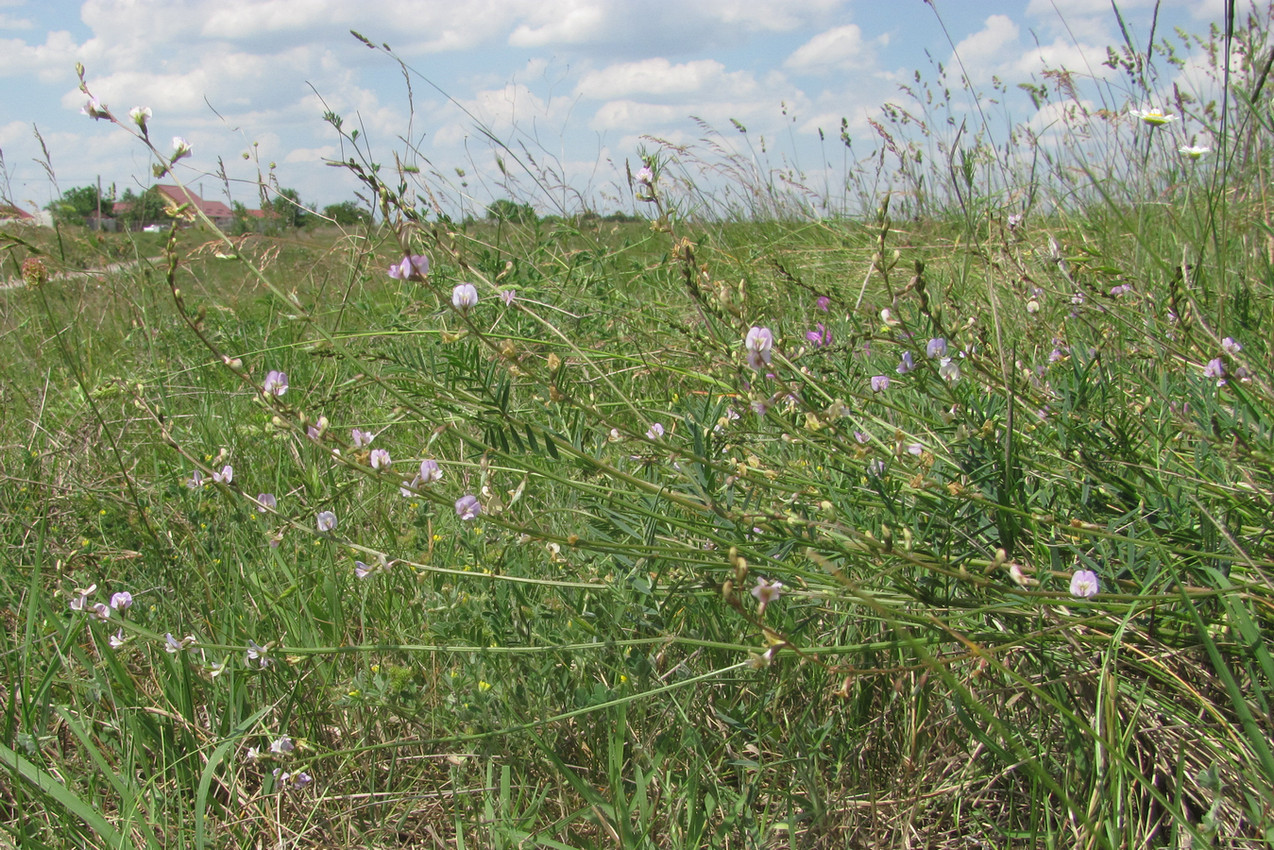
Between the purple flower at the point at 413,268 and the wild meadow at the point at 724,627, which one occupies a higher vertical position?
the purple flower at the point at 413,268

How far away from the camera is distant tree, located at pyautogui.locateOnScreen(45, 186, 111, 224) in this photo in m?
3.46

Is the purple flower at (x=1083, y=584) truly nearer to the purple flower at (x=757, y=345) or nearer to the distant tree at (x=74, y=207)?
the purple flower at (x=757, y=345)

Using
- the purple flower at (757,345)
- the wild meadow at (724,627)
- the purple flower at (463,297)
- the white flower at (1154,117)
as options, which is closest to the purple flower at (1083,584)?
the wild meadow at (724,627)

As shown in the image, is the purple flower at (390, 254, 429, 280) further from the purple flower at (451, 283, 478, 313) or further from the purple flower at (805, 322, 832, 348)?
the purple flower at (805, 322, 832, 348)

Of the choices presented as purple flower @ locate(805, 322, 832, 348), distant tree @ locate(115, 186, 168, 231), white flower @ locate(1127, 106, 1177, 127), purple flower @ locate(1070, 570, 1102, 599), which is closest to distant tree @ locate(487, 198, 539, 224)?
distant tree @ locate(115, 186, 168, 231)

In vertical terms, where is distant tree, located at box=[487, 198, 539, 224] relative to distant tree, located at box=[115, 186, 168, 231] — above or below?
below

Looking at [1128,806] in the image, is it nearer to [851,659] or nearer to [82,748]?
[851,659]

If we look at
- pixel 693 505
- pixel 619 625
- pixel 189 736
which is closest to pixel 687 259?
pixel 693 505

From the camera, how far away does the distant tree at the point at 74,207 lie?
11.3 feet

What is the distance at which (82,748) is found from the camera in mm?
1489

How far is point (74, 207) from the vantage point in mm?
4941

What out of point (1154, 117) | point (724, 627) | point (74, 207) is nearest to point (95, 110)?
point (724, 627)

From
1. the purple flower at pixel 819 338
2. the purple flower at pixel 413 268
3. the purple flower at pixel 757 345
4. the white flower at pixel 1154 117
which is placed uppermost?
the white flower at pixel 1154 117

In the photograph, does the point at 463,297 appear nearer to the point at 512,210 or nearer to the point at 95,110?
the point at 95,110
